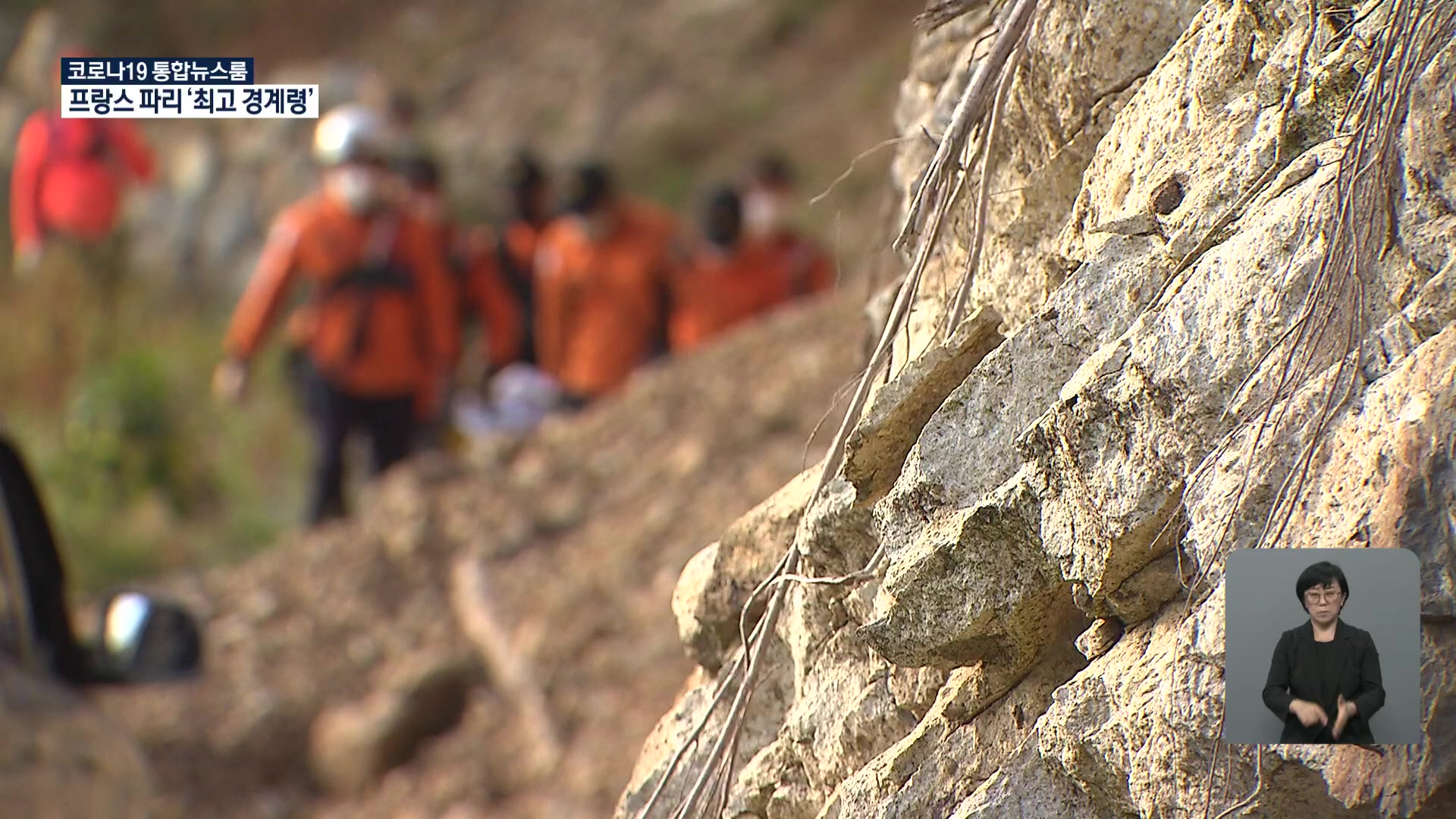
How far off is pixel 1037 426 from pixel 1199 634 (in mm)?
270

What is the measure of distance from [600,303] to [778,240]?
1373 mm

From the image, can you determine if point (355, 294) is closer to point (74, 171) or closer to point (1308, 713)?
point (74, 171)

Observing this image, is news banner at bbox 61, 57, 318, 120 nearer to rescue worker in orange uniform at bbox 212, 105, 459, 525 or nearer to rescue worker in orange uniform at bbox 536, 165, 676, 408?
rescue worker in orange uniform at bbox 212, 105, 459, 525

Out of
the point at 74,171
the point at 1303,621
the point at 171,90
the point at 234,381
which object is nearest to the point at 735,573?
the point at 1303,621

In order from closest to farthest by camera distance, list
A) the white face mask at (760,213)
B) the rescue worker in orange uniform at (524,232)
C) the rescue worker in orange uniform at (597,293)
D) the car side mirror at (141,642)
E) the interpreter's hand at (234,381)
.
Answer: the car side mirror at (141,642)
the interpreter's hand at (234,381)
the rescue worker in orange uniform at (597,293)
the rescue worker in orange uniform at (524,232)
the white face mask at (760,213)

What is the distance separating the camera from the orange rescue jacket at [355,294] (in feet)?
23.7

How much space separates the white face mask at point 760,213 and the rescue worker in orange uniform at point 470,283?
1.46 meters

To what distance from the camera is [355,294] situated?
7.22 m

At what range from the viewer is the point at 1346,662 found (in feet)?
4.73

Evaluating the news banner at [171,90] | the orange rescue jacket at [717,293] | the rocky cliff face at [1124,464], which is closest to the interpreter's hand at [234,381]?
the orange rescue jacket at [717,293]

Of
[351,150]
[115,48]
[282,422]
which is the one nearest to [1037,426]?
[351,150]

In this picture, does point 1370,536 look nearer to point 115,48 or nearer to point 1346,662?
point 1346,662

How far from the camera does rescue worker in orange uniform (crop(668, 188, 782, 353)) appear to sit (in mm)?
8469

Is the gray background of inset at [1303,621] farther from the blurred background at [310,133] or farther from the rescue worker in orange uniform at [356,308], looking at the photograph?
the blurred background at [310,133]
